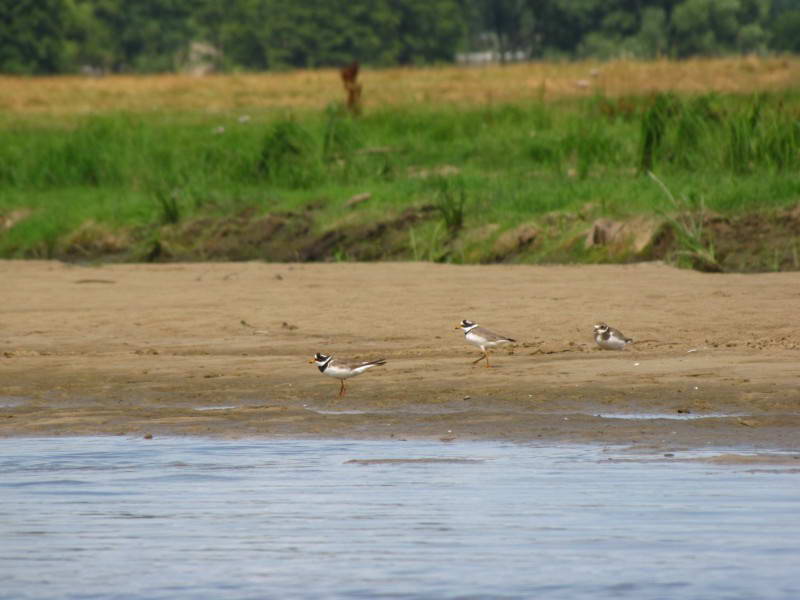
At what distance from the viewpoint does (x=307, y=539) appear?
721 cm

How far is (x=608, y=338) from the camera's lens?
37.0 ft

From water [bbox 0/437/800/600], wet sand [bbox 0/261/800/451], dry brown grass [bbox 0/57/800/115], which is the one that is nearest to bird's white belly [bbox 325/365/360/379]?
wet sand [bbox 0/261/800/451]

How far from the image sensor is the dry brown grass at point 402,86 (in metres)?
27.2

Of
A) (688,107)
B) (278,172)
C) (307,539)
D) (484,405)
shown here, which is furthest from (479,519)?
(278,172)

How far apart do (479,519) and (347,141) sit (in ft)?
48.2

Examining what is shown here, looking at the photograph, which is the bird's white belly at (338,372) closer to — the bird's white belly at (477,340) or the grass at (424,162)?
the bird's white belly at (477,340)

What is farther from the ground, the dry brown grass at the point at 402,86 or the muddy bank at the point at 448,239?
the dry brown grass at the point at 402,86

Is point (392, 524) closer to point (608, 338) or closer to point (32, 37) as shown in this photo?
point (608, 338)

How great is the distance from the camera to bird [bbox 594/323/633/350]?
36.9ft

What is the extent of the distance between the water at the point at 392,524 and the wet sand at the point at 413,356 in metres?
0.76

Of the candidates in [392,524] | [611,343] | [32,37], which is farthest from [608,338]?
[32,37]

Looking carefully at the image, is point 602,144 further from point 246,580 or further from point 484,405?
point 246,580

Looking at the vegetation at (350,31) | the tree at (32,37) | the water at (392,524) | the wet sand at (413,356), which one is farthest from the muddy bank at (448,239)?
the tree at (32,37)

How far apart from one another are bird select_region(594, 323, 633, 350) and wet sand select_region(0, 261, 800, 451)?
108mm
